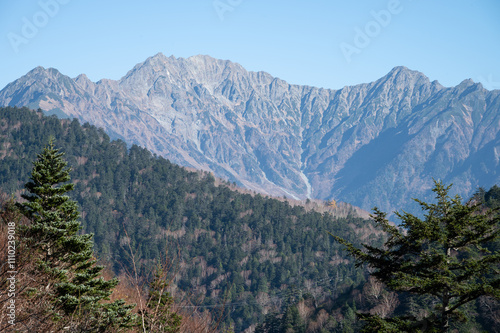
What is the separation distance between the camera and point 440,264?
15.9 metres

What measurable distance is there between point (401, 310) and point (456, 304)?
244ft

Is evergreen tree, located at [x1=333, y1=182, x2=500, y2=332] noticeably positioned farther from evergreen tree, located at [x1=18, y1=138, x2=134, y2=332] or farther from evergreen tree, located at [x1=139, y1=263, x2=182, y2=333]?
evergreen tree, located at [x1=18, y1=138, x2=134, y2=332]

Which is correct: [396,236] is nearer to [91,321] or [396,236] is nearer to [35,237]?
[91,321]

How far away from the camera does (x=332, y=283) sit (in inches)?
6683

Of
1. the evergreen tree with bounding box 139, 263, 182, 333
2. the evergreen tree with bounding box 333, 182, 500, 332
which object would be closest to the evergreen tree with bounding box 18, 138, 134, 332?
the evergreen tree with bounding box 139, 263, 182, 333

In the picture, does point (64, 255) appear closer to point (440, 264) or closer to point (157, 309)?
point (157, 309)

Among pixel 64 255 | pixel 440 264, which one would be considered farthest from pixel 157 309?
pixel 64 255

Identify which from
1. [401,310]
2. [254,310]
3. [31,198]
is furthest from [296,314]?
[31,198]

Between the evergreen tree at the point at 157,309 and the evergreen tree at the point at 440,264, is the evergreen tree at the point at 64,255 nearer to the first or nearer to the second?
the evergreen tree at the point at 157,309

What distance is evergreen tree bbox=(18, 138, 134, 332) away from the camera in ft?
59.1

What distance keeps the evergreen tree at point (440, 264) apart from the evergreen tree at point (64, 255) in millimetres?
10216

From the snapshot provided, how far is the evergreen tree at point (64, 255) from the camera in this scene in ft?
59.1

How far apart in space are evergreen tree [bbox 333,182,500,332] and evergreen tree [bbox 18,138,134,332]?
10.2 m

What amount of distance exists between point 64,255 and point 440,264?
1608 cm
